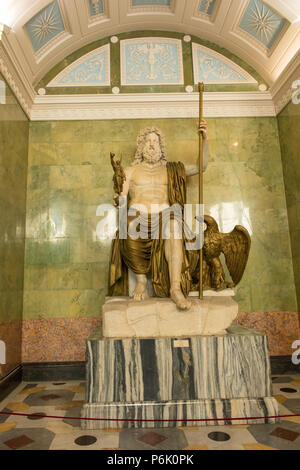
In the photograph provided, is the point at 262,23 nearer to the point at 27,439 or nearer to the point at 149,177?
the point at 149,177

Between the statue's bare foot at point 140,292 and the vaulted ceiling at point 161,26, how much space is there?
11.5 feet

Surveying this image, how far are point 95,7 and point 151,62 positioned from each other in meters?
1.19

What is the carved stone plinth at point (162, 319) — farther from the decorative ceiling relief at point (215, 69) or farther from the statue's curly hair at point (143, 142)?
the decorative ceiling relief at point (215, 69)

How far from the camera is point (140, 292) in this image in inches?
146

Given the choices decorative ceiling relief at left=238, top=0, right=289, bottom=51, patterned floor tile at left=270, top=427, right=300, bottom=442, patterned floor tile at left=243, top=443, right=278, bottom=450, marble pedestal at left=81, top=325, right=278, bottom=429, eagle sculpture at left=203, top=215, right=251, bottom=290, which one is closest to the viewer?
patterned floor tile at left=243, top=443, right=278, bottom=450

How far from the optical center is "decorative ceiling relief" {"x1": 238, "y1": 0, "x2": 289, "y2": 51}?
4953 millimetres

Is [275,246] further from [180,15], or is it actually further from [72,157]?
[180,15]

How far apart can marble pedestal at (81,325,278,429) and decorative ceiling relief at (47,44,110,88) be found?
4.40m

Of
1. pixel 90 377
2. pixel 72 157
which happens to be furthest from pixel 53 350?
pixel 72 157

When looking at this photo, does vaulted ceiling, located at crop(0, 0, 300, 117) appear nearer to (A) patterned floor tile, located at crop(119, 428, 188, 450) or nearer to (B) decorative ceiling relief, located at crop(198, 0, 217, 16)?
(B) decorative ceiling relief, located at crop(198, 0, 217, 16)

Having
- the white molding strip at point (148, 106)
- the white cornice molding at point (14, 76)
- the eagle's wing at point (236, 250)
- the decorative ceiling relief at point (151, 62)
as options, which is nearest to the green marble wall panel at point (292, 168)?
the white molding strip at point (148, 106)

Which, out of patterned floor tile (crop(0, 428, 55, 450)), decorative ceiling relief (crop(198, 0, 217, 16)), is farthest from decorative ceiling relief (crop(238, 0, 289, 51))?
patterned floor tile (crop(0, 428, 55, 450))

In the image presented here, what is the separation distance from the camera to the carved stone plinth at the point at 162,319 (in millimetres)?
3311

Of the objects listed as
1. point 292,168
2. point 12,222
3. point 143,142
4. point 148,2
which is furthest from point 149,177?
point 148,2
